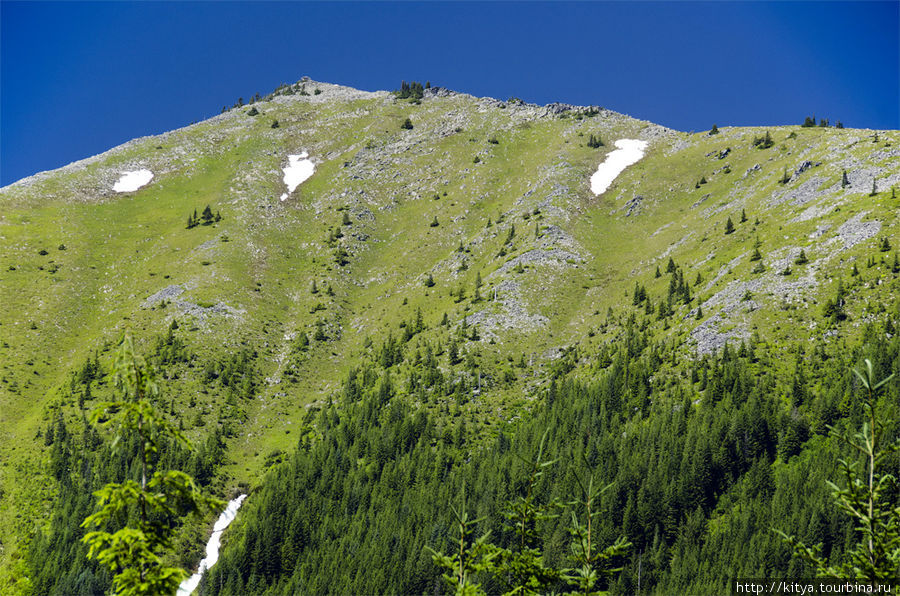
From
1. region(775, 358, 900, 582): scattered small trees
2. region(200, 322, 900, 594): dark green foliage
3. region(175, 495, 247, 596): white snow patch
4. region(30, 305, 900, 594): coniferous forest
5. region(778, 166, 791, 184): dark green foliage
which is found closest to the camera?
region(775, 358, 900, 582): scattered small trees

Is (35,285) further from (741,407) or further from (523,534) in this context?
(523,534)

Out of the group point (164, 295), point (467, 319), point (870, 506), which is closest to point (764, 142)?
point (467, 319)

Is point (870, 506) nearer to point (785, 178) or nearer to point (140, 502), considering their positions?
point (140, 502)

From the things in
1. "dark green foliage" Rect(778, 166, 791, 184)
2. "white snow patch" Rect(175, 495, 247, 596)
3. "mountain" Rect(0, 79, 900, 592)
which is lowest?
"white snow patch" Rect(175, 495, 247, 596)

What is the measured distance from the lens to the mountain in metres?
113

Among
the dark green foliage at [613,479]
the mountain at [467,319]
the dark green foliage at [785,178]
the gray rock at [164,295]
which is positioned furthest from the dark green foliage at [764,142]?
the gray rock at [164,295]

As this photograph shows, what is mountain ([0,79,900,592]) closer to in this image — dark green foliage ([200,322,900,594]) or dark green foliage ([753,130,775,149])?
dark green foliage ([753,130,775,149])

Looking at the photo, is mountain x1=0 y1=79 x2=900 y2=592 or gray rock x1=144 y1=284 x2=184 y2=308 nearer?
mountain x1=0 y1=79 x2=900 y2=592

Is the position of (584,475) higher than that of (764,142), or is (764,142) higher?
(764,142)

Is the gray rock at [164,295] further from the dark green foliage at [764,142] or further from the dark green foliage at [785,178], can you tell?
the dark green foliage at [764,142]

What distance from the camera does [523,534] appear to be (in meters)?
19.3

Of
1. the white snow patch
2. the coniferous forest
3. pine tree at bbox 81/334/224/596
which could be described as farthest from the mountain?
pine tree at bbox 81/334/224/596

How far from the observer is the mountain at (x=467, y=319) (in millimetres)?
113062

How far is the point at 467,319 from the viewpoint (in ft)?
491
